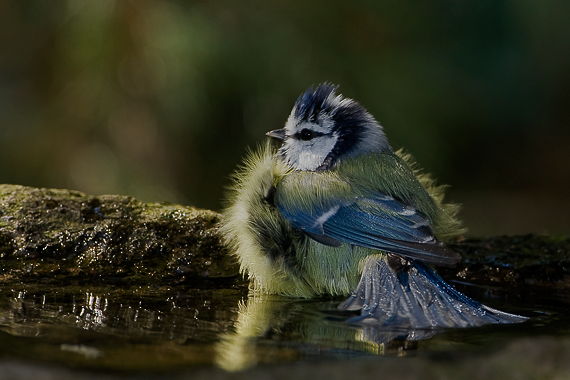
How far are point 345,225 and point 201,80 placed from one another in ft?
8.06

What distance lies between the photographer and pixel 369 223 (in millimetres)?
1772

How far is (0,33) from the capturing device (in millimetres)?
4363

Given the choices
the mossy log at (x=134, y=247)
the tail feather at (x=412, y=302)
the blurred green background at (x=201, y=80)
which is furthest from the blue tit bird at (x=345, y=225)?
the blurred green background at (x=201, y=80)

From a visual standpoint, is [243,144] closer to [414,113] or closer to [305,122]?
[414,113]

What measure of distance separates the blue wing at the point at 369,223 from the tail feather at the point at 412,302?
0.26 ft

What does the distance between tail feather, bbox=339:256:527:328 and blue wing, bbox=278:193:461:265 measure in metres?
0.08

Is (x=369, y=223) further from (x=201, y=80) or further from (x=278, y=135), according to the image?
(x=201, y=80)

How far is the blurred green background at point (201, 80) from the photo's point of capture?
3.92 m

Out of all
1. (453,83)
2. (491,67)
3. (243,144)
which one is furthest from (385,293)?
(491,67)

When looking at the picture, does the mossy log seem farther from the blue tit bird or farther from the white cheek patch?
the white cheek patch

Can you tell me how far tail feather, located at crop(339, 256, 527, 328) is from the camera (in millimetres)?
1496

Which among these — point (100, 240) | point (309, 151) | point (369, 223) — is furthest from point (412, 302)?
point (100, 240)

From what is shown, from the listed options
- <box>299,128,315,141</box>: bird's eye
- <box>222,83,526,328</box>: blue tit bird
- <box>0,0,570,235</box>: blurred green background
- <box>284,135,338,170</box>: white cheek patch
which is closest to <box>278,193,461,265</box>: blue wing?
<box>222,83,526,328</box>: blue tit bird

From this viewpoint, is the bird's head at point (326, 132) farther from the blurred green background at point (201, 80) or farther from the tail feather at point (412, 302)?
the blurred green background at point (201, 80)
